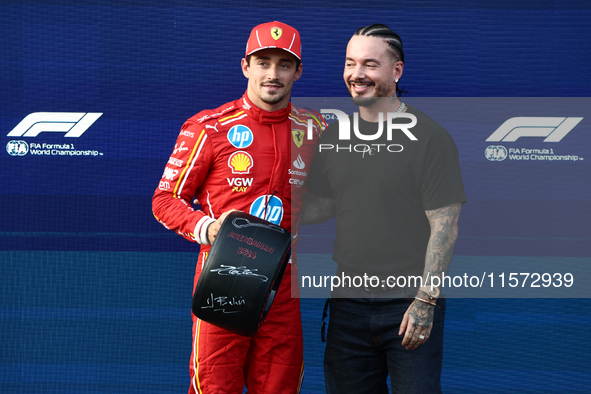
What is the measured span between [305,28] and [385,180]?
3.35 ft

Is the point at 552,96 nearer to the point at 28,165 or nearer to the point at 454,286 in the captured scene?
the point at 454,286

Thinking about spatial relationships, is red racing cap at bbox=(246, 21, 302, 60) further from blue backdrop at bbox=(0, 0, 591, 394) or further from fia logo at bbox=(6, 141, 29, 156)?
fia logo at bbox=(6, 141, 29, 156)

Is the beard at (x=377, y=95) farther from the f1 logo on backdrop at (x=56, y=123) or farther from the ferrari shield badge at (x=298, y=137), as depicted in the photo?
the f1 logo on backdrop at (x=56, y=123)

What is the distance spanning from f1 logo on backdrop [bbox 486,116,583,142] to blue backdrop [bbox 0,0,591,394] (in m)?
0.11

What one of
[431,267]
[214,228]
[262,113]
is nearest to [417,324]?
[431,267]

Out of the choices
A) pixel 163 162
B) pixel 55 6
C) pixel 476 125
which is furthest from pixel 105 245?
pixel 476 125

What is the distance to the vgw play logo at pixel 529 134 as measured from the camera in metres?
2.31

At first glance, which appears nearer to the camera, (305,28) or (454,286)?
(454,286)

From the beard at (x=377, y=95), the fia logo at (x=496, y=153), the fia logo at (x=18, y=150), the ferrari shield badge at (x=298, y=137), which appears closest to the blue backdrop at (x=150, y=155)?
the fia logo at (x=18, y=150)

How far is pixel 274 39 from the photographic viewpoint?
5.74ft

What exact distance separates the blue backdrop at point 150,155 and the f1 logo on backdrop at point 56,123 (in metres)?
0.01

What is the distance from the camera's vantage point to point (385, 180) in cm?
169

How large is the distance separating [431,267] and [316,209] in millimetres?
456

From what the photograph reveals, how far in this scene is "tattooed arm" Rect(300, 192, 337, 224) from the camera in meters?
1.86
